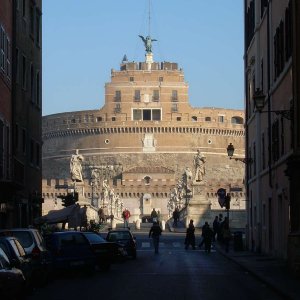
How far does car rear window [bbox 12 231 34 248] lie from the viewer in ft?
74.9

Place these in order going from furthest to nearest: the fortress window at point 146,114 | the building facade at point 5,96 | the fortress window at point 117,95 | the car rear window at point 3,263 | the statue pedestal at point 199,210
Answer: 1. the fortress window at point 146,114
2. the fortress window at point 117,95
3. the statue pedestal at point 199,210
4. the building facade at point 5,96
5. the car rear window at point 3,263

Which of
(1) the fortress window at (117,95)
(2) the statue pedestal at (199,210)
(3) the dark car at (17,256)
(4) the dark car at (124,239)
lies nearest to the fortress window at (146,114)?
(1) the fortress window at (117,95)

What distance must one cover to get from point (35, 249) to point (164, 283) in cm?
408

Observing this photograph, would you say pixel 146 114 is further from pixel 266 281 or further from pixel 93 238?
pixel 266 281

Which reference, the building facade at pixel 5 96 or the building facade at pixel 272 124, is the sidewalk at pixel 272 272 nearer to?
the building facade at pixel 272 124

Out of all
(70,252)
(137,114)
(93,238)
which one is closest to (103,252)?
(93,238)

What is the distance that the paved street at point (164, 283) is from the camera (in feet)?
70.0

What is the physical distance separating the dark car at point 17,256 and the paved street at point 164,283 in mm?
547

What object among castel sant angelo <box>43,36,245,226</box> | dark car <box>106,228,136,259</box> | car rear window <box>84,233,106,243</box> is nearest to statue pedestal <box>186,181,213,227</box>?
dark car <box>106,228,136,259</box>

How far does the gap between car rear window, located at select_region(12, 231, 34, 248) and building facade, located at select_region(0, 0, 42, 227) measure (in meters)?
7.79

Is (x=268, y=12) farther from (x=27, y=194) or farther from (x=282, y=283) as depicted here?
(x=282, y=283)

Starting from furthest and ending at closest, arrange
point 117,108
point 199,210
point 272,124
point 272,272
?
point 117,108
point 199,210
point 272,124
point 272,272

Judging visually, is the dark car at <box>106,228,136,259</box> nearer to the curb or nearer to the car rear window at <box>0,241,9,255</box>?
the curb

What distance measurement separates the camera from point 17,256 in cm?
1908
